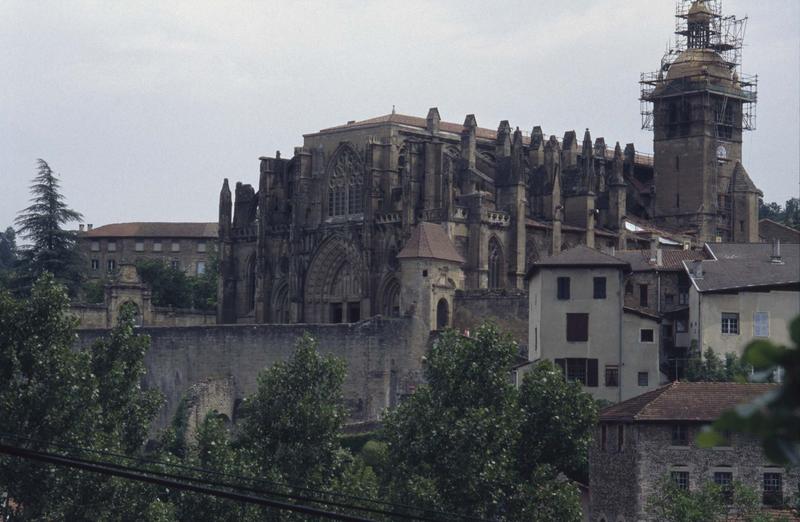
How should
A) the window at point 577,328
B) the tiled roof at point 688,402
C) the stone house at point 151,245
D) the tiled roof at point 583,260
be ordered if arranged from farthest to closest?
the stone house at point 151,245, the tiled roof at point 583,260, the window at point 577,328, the tiled roof at point 688,402

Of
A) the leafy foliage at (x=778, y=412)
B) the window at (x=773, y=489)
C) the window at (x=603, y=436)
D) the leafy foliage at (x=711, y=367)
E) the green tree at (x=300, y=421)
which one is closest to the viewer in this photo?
the leafy foliage at (x=778, y=412)

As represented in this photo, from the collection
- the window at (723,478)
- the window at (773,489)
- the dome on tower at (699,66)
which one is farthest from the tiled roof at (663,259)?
the dome on tower at (699,66)

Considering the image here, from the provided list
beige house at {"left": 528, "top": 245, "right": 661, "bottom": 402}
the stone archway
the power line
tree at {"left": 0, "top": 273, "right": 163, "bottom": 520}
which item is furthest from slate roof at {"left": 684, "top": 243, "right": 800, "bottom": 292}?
the power line

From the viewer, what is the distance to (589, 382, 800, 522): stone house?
53094 millimetres

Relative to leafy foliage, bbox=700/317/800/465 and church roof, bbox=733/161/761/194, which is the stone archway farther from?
leafy foliage, bbox=700/317/800/465

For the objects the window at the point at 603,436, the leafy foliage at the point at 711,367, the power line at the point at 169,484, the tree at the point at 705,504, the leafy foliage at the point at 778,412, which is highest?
the leafy foliage at the point at 711,367

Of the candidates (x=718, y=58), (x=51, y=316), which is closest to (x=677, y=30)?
(x=718, y=58)

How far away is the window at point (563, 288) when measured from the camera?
7538 cm

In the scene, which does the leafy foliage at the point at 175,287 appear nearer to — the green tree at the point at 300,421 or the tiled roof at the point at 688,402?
the green tree at the point at 300,421

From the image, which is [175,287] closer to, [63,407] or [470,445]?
[63,407]

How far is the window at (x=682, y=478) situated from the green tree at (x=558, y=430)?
564 cm

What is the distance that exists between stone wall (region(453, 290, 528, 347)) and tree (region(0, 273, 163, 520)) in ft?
98.8

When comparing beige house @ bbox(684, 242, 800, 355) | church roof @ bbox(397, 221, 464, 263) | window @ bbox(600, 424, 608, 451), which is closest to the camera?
window @ bbox(600, 424, 608, 451)

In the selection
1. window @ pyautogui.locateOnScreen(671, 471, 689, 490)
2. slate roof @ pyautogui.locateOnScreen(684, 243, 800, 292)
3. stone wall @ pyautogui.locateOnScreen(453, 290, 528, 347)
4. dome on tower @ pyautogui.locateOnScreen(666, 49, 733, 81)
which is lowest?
window @ pyautogui.locateOnScreen(671, 471, 689, 490)
